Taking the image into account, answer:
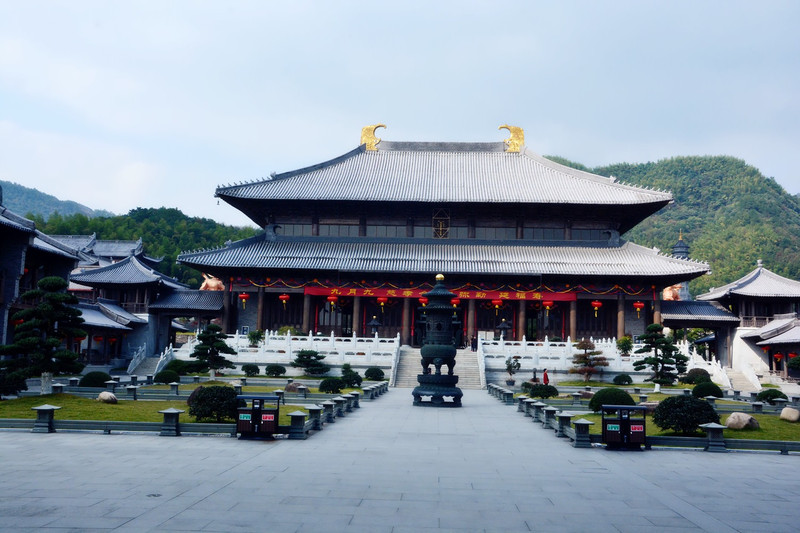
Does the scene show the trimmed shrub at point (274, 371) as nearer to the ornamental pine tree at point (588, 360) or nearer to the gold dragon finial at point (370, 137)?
the ornamental pine tree at point (588, 360)

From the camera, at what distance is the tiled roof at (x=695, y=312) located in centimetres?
4570

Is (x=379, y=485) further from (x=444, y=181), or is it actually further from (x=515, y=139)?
(x=515, y=139)

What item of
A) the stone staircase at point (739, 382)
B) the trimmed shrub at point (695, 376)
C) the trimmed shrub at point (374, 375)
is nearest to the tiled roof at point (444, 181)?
the stone staircase at point (739, 382)

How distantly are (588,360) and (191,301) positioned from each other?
1126 inches

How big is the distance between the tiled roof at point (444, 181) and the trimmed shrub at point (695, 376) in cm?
1542

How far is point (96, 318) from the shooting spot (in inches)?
1732

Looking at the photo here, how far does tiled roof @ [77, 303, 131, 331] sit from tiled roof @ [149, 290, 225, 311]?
304cm

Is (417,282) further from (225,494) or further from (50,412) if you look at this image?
(225,494)

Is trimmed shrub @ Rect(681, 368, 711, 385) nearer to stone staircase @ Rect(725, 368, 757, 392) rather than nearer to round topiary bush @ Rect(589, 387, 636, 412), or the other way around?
stone staircase @ Rect(725, 368, 757, 392)

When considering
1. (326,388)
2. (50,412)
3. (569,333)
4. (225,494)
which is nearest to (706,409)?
(225,494)

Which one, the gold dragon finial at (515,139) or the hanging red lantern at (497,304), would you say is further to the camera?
the gold dragon finial at (515,139)

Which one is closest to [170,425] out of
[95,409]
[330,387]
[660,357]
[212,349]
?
[95,409]

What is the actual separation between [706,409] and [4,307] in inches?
1251

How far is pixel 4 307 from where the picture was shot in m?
32.5
